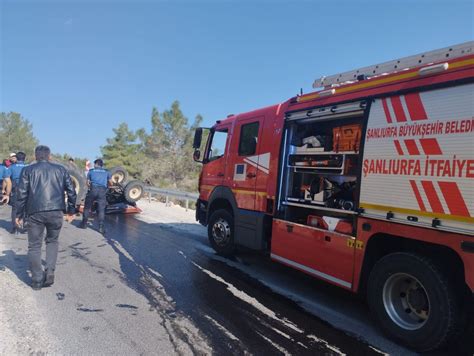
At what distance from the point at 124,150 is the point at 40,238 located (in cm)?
3154

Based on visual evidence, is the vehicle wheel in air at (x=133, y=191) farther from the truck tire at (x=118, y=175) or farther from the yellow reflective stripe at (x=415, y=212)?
the yellow reflective stripe at (x=415, y=212)

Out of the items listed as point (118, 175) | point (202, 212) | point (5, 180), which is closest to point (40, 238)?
point (202, 212)

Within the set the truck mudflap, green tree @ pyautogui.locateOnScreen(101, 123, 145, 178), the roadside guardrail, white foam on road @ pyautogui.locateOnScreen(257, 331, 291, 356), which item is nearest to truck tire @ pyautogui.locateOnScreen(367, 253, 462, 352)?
white foam on road @ pyautogui.locateOnScreen(257, 331, 291, 356)

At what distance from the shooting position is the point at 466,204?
2992 millimetres

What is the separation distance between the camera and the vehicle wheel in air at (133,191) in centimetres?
1206

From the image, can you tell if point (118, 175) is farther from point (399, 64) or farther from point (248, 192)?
point (399, 64)

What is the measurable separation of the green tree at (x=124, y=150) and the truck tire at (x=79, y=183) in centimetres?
2155

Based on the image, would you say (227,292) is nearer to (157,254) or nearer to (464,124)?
(157,254)

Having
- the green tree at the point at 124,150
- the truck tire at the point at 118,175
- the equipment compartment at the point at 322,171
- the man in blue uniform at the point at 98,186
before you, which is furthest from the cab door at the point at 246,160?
the green tree at the point at 124,150

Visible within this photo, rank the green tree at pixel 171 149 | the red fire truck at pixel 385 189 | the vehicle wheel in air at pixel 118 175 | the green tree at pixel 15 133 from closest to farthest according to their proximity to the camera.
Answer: the red fire truck at pixel 385 189 < the vehicle wheel in air at pixel 118 175 < the green tree at pixel 171 149 < the green tree at pixel 15 133

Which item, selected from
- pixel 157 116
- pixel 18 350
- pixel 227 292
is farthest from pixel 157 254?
pixel 157 116

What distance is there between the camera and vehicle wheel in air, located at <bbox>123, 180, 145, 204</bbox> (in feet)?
39.6

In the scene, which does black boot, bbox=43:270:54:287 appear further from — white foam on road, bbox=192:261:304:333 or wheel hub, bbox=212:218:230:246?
wheel hub, bbox=212:218:230:246

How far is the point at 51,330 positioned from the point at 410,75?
4.50 meters
